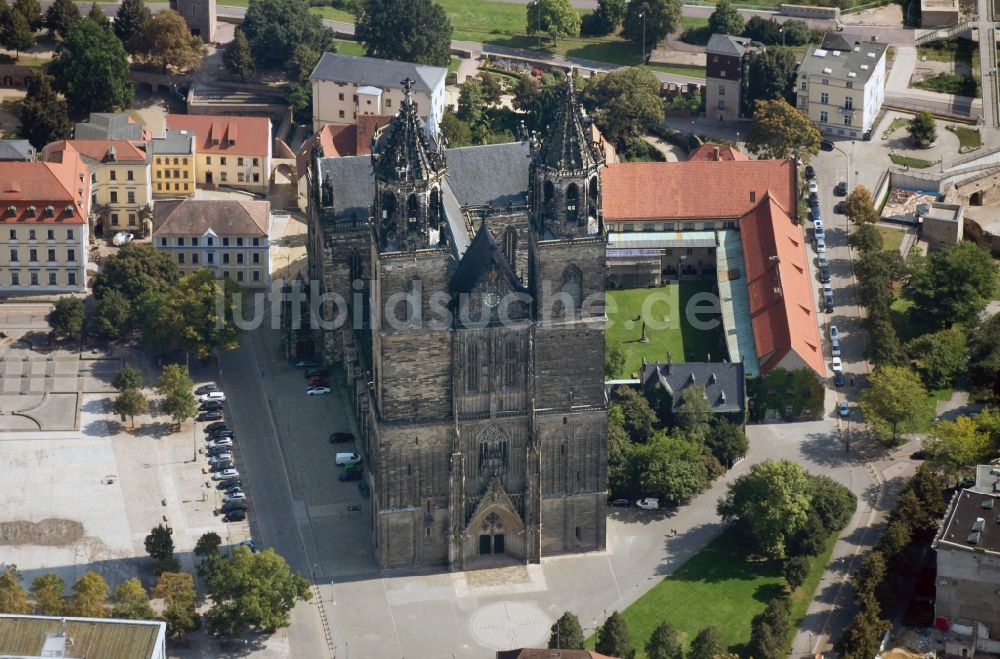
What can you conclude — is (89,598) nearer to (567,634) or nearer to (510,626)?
(510,626)

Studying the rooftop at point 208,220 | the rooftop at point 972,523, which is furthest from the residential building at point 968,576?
the rooftop at point 208,220

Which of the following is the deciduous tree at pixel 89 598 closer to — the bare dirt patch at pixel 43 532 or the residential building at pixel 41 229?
the bare dirt patch at pixel 43 532

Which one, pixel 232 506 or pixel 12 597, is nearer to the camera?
pixel 12 597

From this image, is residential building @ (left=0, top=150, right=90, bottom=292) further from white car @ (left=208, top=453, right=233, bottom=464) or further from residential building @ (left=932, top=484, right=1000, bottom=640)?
residential building @ (left=932, top=484, right=1000, bottom=640)

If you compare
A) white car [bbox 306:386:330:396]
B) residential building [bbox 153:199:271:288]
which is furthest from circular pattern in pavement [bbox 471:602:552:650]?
residential building [bbox 153:199:271:288]

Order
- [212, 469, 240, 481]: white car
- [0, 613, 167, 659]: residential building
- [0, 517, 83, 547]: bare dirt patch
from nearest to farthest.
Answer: [0, 613, 167, 659]: residential building < [0, 517, 83, 547]: bare dirt patch < [212, 469, 240, 481]: white car

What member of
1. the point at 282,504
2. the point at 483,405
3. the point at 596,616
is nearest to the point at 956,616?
the point at 596,616

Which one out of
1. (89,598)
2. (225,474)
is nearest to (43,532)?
(225,474)
